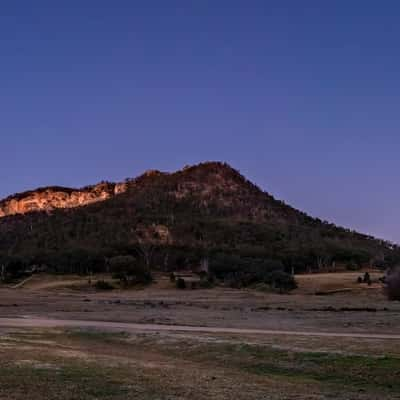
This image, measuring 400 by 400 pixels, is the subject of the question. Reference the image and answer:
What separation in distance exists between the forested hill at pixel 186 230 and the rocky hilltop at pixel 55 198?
5666mm

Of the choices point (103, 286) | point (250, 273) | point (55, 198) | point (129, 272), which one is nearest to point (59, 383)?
point (103, 286)

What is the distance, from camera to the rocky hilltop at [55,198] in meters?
171

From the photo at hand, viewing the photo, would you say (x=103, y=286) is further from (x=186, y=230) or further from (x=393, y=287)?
(x=186, y=230)

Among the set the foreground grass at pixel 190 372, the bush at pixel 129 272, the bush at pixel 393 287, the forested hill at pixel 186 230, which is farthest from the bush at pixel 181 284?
the foreground grass at pixel 190 372

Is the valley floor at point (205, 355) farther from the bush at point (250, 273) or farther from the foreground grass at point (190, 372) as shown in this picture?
the bush at point (250, 273)

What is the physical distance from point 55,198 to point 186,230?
2394 inches

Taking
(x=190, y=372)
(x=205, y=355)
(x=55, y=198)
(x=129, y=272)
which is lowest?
(x=205, y=355)

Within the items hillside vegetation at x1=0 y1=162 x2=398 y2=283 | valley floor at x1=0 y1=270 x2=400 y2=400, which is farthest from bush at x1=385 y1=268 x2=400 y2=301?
hillside vegetation at x1=0 y1=162 x2=398 y2=283

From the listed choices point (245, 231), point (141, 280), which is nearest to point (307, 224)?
point (245, 231)

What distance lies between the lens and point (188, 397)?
14664 mm

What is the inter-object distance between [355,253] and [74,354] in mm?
102620

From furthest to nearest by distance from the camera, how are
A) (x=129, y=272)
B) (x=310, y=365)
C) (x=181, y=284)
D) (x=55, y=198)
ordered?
(x=55, y=198), (x=129, y=272), (x=181, y=284), (x=310, y=365)

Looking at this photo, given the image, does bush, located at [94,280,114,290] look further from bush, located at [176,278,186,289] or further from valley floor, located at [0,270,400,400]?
valley floor, located at [0,270,400,400]

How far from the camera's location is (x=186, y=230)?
130m
